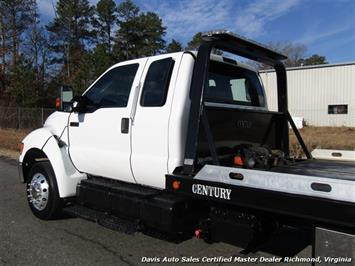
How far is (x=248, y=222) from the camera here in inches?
142

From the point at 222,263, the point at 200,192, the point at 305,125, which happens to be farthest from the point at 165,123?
the point at 305,125

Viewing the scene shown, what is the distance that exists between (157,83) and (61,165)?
2002 millimetres

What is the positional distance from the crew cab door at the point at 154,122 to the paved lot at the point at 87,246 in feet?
2.95

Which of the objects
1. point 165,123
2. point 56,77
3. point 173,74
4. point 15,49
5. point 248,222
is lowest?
point 248,222

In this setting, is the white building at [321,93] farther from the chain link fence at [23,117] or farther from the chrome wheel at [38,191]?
the chrome wheel at [38,191]

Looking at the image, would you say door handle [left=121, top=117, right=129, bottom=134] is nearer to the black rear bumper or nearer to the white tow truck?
the white tow truck

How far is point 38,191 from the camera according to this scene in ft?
19.1

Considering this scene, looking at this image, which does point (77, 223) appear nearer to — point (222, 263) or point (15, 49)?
point (222, 263)

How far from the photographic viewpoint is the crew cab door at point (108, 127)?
4.75 meters

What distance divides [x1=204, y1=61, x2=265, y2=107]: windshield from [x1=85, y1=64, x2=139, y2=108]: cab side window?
100 centimetres

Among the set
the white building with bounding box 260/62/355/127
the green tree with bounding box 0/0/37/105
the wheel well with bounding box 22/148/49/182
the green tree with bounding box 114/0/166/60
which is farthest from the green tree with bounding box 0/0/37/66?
the wheel well with bounding box 22/148/49/182

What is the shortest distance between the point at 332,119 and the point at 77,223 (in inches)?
1171

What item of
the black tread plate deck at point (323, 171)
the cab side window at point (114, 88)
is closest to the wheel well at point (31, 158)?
the cab side window at point (114, 88)

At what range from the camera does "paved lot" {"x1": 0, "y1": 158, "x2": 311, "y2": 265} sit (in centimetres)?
446
